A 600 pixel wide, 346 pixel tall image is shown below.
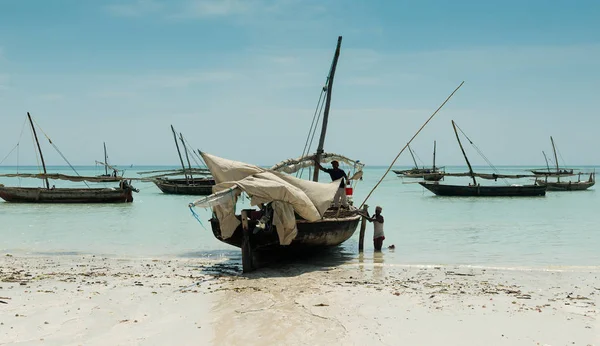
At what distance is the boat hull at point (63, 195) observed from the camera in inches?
1297

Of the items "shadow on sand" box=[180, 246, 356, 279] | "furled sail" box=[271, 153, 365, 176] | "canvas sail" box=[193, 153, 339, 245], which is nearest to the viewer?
"canvas sail" box=[193, 153, 339, 245]

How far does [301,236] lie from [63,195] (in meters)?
25.6

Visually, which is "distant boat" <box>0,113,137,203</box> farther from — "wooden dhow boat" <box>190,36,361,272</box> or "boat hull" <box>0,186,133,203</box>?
"wooden dhow boat" <box>190,36,361,272</box>

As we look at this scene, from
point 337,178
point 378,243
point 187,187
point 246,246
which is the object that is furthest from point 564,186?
point 246,246

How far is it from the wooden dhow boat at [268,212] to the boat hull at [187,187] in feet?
96.9

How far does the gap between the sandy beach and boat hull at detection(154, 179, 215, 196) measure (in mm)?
30222

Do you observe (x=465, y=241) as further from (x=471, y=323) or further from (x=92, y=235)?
(x=92, y=235)

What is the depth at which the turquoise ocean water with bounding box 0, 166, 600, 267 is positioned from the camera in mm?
14648

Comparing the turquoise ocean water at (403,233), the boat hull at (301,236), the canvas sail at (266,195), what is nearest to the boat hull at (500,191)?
the turquoise ocean water at (403,233)

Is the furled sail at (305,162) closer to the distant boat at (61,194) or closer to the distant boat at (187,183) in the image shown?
the distant boat at (61,194)

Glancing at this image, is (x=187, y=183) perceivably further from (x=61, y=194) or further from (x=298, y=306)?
(x=298, y=306)

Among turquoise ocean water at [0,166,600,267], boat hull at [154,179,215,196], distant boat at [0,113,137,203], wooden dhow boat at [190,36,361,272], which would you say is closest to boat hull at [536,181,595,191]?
turquoise ocean water at [0,166,600,267]

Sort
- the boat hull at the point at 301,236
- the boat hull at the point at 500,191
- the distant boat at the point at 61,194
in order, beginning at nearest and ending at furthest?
1. the boat hull at the point at 301,236
2. the distant boat at the point at 61,194
3. the boat hull at the point at 500,191

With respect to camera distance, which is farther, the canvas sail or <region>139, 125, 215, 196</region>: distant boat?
<region>139, 125, 215, 196</region>: distant boat
